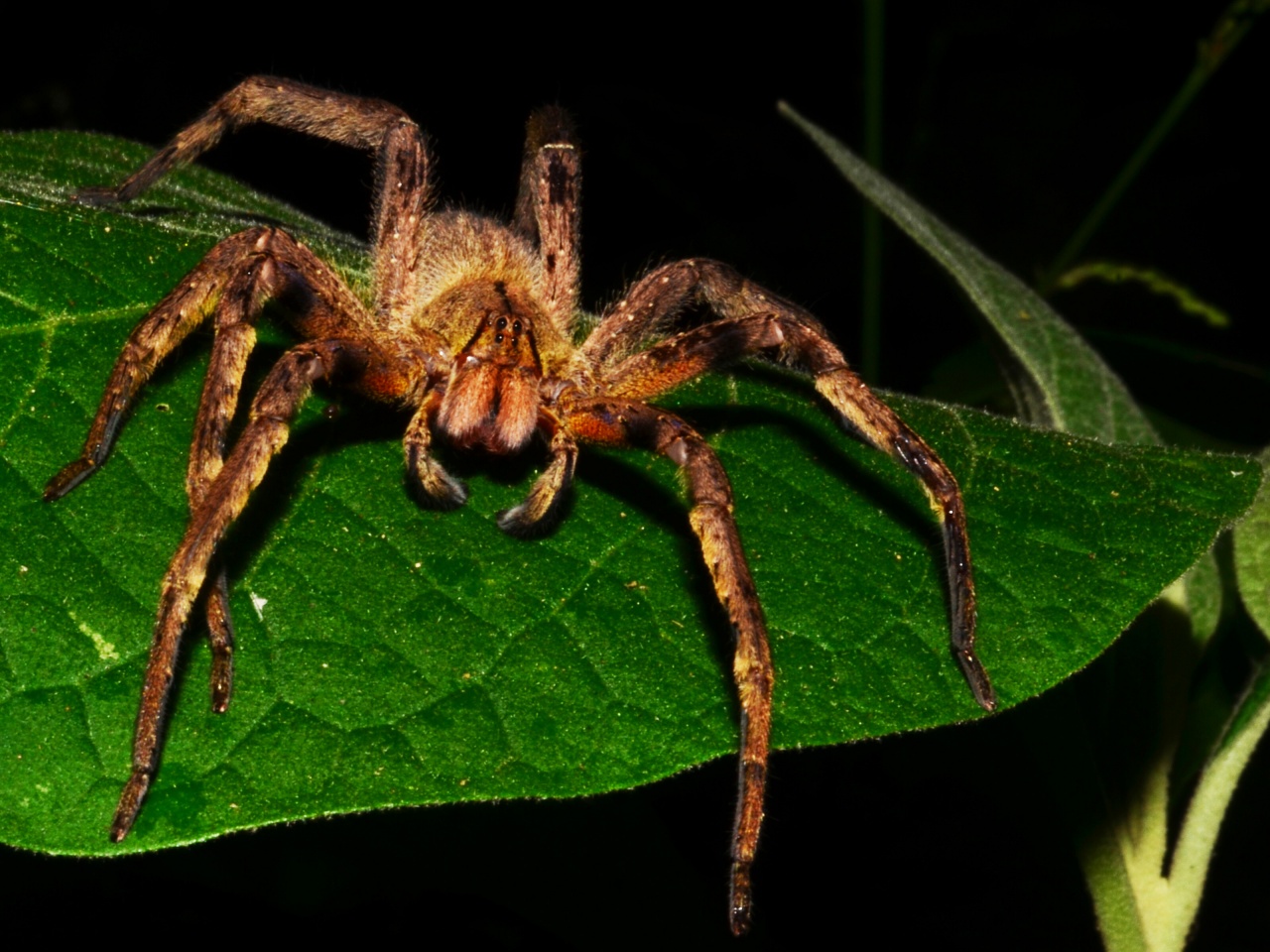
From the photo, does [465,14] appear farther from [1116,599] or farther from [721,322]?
[1116,599]

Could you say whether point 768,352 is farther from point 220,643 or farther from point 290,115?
point 290,115

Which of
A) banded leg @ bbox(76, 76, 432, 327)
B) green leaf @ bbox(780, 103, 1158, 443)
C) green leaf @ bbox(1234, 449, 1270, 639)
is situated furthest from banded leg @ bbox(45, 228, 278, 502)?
green leaf @ bbox(1234, 449, 1270, 639)

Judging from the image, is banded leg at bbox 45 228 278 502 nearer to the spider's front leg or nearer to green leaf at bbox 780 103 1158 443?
the spider's front leg

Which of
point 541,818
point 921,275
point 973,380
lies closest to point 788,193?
point 921,275

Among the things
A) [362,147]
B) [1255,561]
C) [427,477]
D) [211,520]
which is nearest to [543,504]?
[427,477]

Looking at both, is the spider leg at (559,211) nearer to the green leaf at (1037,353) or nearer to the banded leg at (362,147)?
the banded leg at (362,147)

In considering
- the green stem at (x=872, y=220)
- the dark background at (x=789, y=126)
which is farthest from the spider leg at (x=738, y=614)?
the dark background at (x=789, y=126)
